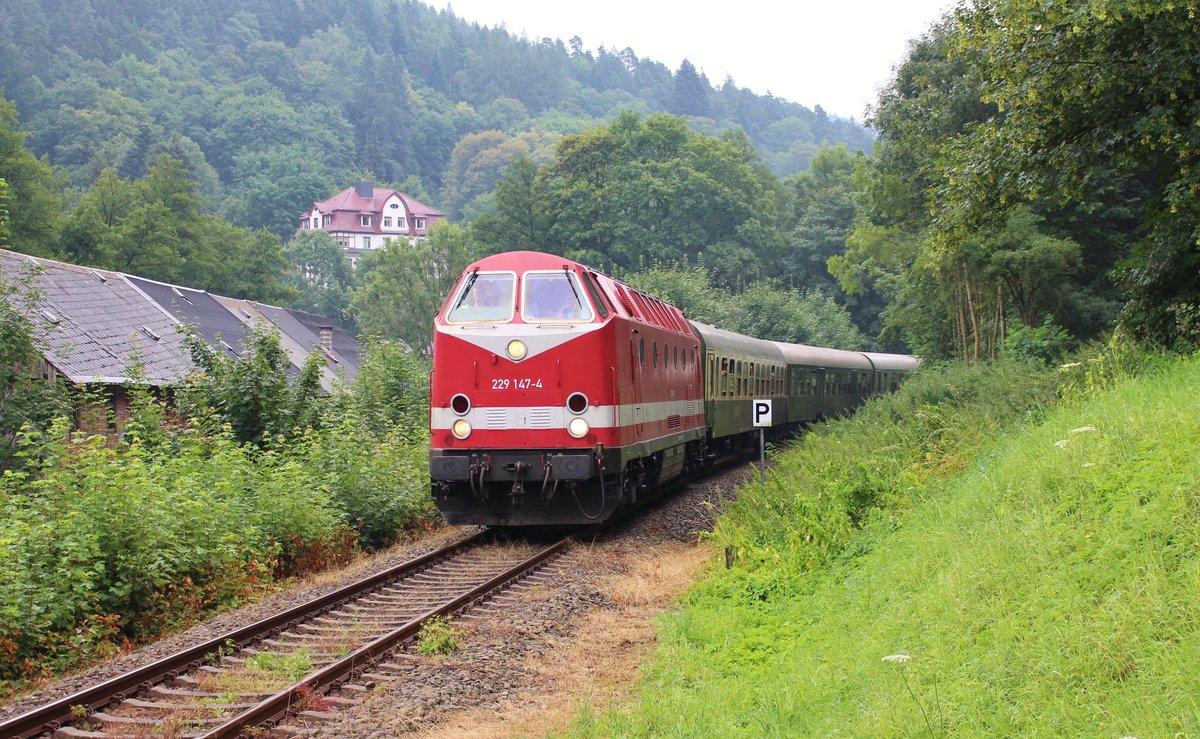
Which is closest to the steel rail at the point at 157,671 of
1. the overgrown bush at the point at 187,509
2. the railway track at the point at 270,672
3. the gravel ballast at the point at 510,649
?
the railway track at the point at 270,672

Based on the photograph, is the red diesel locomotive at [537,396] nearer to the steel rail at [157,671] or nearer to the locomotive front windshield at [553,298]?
the locomotive front windshield at [553,298]

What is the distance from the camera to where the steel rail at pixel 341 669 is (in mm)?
6479

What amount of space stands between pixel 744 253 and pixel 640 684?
6073 cm

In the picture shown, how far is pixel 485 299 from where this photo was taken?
1418 centimetres

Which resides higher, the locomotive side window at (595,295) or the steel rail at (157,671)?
the locomotive side window at (595,295)

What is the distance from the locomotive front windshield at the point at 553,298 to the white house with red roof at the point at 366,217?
12870 cm

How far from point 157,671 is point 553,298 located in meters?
7.58

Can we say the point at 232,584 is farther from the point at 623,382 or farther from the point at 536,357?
the point at 623,382

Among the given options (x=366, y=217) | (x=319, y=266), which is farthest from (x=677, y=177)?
(x=366, y=217)

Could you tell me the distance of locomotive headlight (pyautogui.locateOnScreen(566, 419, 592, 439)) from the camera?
525 inches

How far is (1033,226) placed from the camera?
21.3 metres

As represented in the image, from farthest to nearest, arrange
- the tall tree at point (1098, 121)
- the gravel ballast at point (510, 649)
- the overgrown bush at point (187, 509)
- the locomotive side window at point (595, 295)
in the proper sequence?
the locomotive side window at point (595, 295)
the tall tree at point (1098, 121)
the overgrown bush at point (187, 509)
the gravel ballast at point (510, 649)

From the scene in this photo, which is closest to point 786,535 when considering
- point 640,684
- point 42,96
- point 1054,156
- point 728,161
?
point 640,684

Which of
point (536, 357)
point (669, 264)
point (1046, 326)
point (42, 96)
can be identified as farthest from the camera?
point (42, 96)
